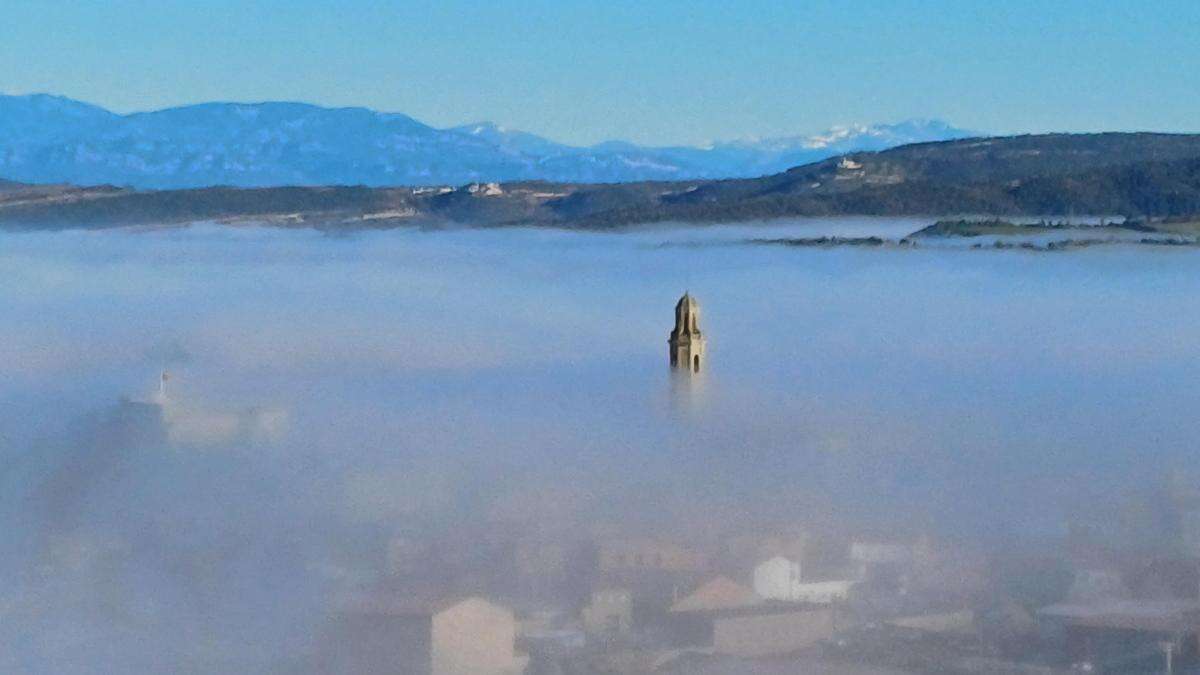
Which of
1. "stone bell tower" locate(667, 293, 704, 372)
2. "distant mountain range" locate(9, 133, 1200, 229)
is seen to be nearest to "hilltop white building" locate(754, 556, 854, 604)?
"stone bell tower" locate(667, 293, 704, 372)

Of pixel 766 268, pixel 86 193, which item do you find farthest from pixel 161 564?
pixel 86 193

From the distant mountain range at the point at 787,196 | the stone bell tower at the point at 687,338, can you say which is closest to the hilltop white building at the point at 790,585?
the stone bell tower at the point at 687,338

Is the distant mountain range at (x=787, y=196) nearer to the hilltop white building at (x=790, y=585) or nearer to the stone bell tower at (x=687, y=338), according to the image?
the stone bell tower at (x=687, y=338)

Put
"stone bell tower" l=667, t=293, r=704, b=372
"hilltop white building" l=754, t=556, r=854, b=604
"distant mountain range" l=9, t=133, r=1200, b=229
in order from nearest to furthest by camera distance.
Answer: "hilltop white building" l=754, t=556, r=854, b=604 < "stone bell tower" l=667, t=293, r=704, b=372 < "distant mountain range" l=9, t=133, r=1200, b=229

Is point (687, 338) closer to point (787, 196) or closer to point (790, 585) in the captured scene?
point (790, 585)

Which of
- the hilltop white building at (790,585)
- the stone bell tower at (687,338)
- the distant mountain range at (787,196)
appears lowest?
the hilltop white building at (790,585)

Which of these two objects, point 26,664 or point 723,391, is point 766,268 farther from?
point 26,664

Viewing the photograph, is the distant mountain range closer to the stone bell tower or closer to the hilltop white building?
the stone bell tower
